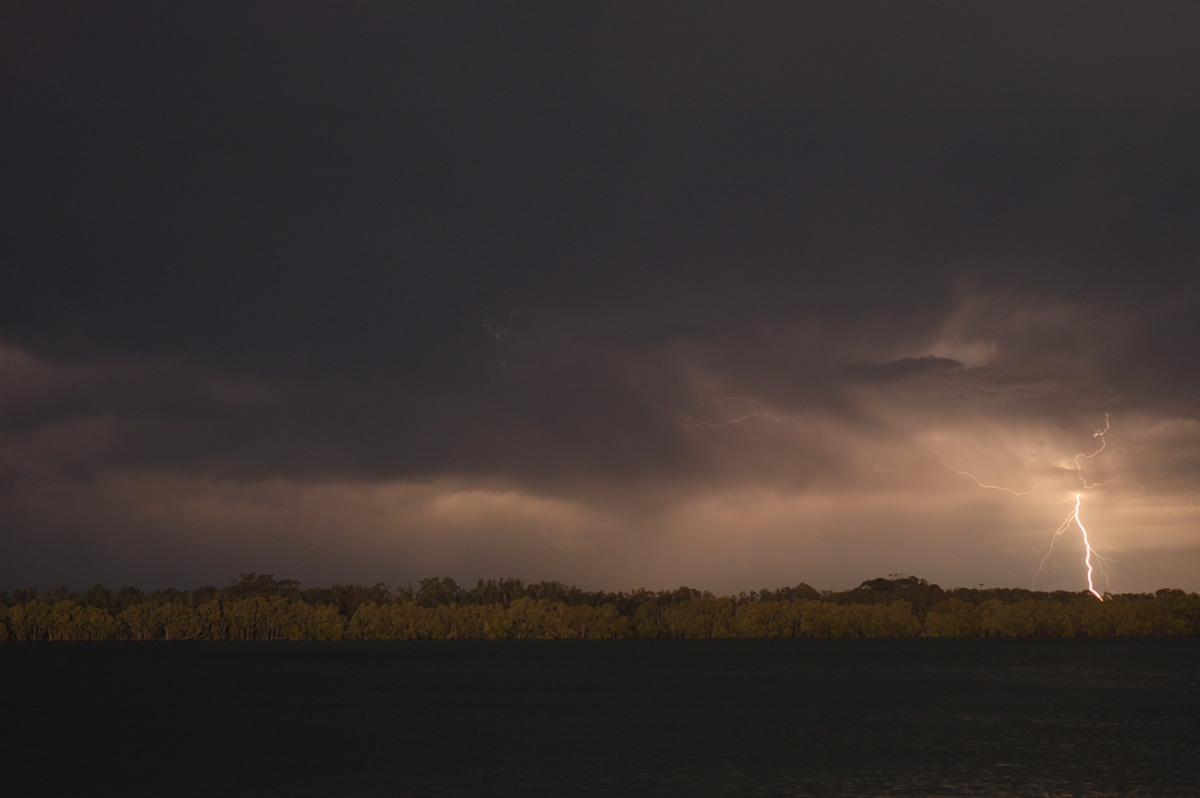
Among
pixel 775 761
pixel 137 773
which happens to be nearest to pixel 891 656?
pixel 775 761

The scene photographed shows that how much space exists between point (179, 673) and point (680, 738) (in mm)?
86985

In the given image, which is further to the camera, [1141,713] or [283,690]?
[283,690]

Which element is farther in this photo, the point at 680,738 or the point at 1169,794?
the point at 680,738

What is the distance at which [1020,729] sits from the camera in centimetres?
6400

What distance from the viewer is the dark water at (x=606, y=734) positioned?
44156 millimetres

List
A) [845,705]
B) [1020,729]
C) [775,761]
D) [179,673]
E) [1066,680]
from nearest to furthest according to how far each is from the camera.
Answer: [775,761], [1020,729], [845,705], [1066,680], [179,673]

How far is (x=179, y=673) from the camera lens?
129 meters

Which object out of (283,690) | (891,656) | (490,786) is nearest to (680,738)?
(490,786)

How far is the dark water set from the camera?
4416 centimetres

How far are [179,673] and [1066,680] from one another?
91279 mm

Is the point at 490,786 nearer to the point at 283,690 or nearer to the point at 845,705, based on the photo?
the point at 845,705

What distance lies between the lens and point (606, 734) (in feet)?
203

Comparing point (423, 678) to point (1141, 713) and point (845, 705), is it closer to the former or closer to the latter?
point (845, 705)

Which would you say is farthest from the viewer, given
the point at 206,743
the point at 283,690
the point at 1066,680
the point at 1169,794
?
the point at 1066,680
